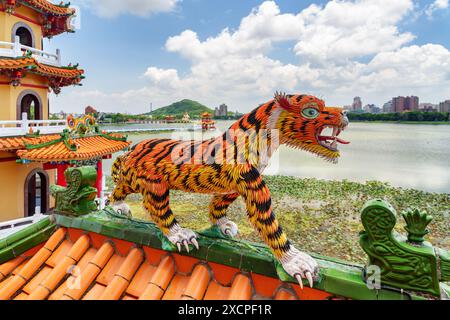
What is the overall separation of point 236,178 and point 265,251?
1.72ft

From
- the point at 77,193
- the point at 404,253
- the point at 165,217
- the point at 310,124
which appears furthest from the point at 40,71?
the point at 404,253

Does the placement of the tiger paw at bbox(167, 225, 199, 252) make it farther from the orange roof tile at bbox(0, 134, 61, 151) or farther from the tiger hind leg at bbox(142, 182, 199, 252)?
the orange roof tile at bbox(0, 134, 61, 151)

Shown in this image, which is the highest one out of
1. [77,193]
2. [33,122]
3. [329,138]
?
[33,122]

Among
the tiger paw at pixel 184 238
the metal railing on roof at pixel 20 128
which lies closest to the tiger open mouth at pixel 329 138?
the tiger paw at pixel 184 238

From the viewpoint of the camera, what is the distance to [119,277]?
7.09 feet

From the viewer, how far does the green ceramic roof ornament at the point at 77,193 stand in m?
2.57

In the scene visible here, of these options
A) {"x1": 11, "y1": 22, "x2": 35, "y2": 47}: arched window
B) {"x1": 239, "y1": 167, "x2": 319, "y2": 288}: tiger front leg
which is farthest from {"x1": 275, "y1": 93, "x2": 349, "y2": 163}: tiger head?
{"x1": 11, "y1": 22, "x2": 35, "y2": 47}: arched window

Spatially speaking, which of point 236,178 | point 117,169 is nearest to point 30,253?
point 117,169

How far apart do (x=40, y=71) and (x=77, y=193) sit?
7027 mm

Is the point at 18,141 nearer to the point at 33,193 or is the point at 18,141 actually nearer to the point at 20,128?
the point at 20,128

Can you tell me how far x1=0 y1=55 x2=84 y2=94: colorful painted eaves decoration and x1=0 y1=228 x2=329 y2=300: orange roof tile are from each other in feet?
21.8

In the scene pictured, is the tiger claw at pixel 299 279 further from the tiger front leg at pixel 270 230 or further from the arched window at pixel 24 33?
Result: the arched window at pixel 24 33

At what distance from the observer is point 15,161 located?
7789 millimetres

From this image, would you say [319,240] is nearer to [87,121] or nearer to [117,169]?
[87,121]
